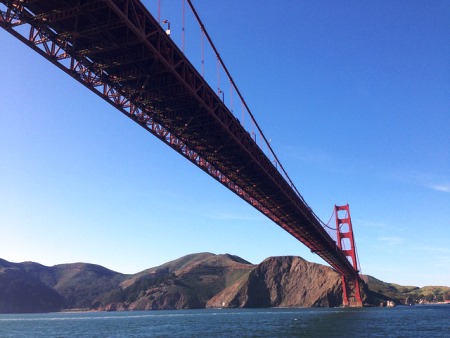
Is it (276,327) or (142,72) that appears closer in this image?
(142,72)

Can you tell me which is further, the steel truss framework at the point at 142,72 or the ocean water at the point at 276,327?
the ocean water at the point at 276,327

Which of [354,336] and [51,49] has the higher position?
[51,49]

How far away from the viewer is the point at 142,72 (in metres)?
21.2

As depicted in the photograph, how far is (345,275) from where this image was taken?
10950 cm

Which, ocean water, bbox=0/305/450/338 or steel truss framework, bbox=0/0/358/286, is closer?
steel truss framework, bbox=0/0/358/286

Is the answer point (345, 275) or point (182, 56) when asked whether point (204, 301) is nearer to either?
point (345, 275)

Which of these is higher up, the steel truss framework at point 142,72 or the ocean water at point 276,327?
the steel truss framework at point 142,72

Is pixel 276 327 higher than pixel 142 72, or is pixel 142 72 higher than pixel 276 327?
pixel 142 72

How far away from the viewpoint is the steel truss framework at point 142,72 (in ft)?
54.1

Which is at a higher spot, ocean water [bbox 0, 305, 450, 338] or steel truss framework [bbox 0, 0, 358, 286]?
steel truss framework [bbox 0, 0, 358, 286]

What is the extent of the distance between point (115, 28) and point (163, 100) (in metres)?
7.03

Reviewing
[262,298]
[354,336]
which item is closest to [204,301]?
[262,298]

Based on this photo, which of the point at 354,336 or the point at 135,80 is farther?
the point at 354,336

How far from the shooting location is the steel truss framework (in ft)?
54.1
